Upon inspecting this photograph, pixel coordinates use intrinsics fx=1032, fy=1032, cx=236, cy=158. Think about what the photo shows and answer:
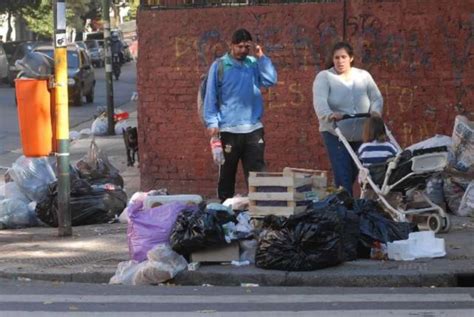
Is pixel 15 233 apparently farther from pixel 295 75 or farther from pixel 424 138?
pixel 424 138

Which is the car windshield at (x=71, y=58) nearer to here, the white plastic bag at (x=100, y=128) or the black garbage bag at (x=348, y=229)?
the white plastic bag at (x=100, y=128)

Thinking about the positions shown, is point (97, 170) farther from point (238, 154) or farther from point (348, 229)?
point (348, 229)

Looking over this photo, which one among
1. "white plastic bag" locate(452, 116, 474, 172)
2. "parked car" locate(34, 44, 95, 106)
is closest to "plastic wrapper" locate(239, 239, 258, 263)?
"white plastic bag" locate(452, 116, 474, 172)

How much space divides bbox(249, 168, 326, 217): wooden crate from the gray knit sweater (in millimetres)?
1025

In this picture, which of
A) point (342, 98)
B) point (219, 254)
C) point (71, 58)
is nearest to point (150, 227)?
point (219, 254)

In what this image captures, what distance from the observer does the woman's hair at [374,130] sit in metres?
9.81

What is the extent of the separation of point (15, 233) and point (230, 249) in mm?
3379

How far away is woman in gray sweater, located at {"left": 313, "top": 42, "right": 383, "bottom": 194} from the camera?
33.5 ft

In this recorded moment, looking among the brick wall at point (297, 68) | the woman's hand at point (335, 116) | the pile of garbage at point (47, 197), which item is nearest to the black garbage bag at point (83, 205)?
the pile of garbage at point (47, 197)

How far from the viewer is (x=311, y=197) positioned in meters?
9.55

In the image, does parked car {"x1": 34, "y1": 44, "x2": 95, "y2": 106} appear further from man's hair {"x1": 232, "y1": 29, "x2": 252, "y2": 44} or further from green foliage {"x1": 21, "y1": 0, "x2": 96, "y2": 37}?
man's hair {"x1": 232, "y1": 29, "x2": 252, "y2": 44}

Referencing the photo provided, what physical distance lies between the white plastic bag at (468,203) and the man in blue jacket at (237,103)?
7.71 ft

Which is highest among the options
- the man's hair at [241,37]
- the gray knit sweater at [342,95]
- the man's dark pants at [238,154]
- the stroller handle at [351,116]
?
the man's hair at [241,37]

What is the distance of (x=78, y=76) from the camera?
31.9 metres
